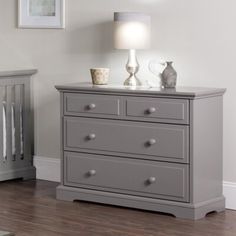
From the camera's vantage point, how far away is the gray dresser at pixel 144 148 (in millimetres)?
4770

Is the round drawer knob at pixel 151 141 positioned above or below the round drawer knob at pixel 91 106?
below

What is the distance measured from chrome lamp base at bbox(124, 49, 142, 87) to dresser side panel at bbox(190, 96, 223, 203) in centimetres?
68

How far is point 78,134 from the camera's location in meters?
5.27

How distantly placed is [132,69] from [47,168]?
129 cm

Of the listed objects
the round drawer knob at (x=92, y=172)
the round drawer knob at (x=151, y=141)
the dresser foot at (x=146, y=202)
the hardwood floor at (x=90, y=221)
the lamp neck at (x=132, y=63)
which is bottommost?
the hardwood floor at (x=90, y=221)

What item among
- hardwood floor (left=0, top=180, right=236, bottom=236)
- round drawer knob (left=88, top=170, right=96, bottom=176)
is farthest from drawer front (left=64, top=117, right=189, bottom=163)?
hardwood floor (left=0, top=180, right=236, bottom=236)

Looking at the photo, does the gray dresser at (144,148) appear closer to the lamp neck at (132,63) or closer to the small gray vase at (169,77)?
the small gray vase at (169,77)

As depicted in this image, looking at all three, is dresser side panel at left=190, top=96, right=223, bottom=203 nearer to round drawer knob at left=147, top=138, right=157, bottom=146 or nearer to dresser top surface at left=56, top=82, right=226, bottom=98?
dresser top surface at left=56, top=82, right=226, bottom=98

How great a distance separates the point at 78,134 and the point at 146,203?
73 centimetres

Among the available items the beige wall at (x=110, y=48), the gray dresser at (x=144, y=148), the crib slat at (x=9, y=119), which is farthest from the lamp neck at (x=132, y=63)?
the crib slat at (x=9, y=119)

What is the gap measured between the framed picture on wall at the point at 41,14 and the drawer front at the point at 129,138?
3.33 ft

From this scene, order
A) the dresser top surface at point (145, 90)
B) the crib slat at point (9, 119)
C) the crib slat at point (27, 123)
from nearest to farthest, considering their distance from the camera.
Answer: the dresser top surface at point (145, 90), the crib slat at point (9, 119), the crib slat at point (27, 123)

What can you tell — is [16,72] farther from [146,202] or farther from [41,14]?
[146,202]

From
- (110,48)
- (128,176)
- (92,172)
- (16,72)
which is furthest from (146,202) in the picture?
(16,72)
